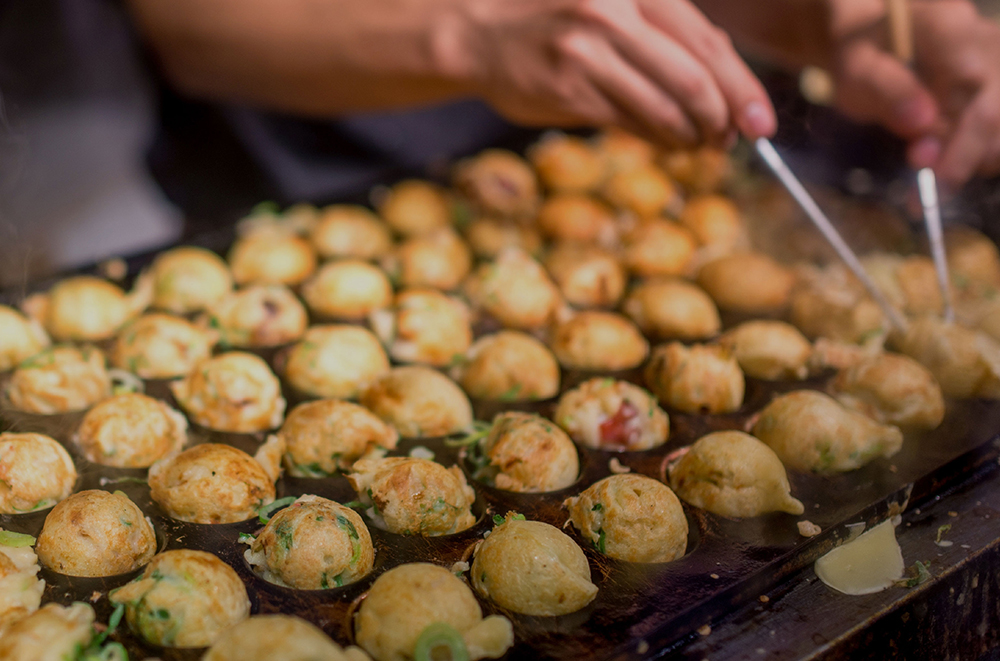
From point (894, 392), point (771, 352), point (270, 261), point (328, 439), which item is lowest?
point (270, 261)

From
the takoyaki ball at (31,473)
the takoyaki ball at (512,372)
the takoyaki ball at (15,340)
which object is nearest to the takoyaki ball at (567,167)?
the takoyaki ball at (512,372)

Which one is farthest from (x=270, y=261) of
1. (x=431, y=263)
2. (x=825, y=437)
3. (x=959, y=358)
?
(x=959, y=358)

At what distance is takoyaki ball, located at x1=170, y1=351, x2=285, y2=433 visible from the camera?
8.14ft

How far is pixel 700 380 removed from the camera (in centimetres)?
260

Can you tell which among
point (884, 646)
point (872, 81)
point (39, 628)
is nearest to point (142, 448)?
point (39, 628)

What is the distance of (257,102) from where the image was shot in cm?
396

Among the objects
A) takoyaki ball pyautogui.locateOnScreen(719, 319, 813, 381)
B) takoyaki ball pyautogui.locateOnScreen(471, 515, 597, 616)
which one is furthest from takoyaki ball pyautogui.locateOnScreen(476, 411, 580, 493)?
A: takoyaki ball pyautogui.locateOnScreen(719, 319, 813, 381)

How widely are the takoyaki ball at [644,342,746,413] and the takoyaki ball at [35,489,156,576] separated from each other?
63.0 inches

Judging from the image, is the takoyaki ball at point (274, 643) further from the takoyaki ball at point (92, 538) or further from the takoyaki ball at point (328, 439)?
the takoyaki ball at point (328, 439)

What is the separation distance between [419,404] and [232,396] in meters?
0.57

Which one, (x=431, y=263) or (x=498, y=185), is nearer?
(x=431, y=263)

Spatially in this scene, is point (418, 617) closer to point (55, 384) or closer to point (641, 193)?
point (55, 384)

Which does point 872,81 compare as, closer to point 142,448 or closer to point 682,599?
point 682,599

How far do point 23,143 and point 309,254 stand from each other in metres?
1.14
